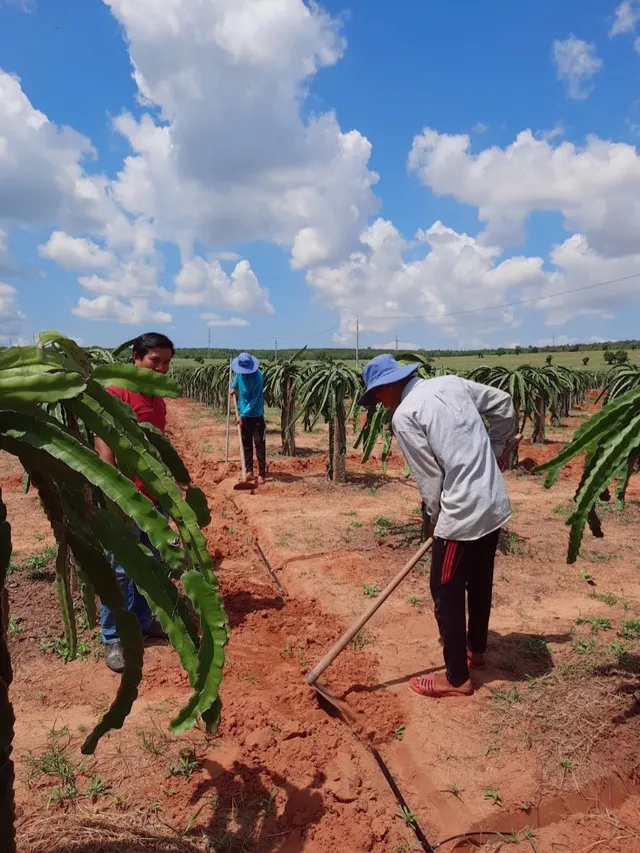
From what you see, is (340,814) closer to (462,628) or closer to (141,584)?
(462,628)

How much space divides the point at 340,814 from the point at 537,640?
2.15 meters

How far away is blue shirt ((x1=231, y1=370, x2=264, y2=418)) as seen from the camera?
30.0 feet

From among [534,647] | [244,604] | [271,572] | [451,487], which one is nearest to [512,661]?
[534,647]

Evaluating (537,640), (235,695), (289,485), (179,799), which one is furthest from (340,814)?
(289,485)

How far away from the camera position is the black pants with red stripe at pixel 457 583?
3453 millimetres

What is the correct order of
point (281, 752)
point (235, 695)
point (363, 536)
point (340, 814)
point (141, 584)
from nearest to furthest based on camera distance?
point (141, 584), point (340, 814), point (281, 752), point (235, 695), point (363, 536)

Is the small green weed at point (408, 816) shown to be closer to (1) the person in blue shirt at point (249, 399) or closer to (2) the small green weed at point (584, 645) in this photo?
(2) the small green weed at point (584, 645)

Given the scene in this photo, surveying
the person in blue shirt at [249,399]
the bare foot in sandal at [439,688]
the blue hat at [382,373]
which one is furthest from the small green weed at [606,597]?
the person in blue shirt at [249,399]

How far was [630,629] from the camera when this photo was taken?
14.2 ft

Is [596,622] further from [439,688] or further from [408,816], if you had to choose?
[408,816]

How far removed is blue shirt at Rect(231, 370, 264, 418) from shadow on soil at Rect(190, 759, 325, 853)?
21.5 ft

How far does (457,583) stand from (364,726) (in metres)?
0.97

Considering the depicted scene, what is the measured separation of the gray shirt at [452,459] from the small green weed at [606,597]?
2.19 m

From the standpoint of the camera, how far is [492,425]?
3.95 meters
